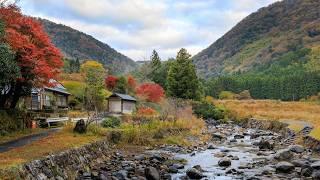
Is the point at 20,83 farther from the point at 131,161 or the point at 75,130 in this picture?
the point at 131,161

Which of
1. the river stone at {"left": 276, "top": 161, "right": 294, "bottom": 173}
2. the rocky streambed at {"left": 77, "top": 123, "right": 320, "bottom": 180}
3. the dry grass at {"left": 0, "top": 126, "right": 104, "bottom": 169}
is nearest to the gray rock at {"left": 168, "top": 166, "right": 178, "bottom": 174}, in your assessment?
the rocky streambed at {"left": 77, "top": 123, "right": 320, "bottom": 180}

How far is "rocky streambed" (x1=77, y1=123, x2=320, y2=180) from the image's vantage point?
2423 centimetres

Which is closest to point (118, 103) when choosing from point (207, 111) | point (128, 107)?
point (128, 107)

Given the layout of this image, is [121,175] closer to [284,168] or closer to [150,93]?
[284,168]

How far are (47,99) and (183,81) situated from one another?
1193 inches

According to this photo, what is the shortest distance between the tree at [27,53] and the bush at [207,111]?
44271mm

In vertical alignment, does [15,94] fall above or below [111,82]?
below

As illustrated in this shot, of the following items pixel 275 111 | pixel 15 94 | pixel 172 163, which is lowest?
pixel 172 163

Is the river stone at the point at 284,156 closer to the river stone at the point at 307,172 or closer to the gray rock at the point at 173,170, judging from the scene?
the river stone at the point at 307,172

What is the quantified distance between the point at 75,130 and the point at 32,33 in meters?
8.49

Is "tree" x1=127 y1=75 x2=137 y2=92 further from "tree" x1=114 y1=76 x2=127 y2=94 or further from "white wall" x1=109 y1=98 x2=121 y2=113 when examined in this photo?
"white wall" x1=109 y1=98 x2=121 y2=113

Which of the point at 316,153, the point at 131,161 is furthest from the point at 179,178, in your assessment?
the point at 316,153

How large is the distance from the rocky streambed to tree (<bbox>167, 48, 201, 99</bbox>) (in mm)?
40012

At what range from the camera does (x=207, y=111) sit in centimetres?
7962
